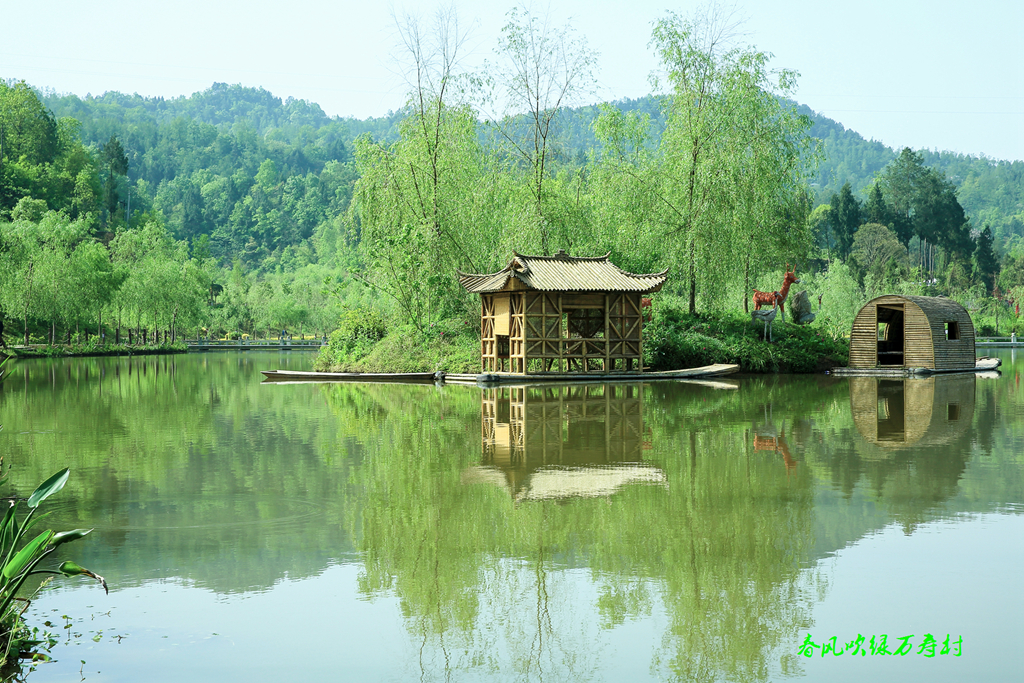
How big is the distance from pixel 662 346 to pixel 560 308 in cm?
509

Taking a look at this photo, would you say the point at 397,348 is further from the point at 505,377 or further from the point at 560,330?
the point at 560,330

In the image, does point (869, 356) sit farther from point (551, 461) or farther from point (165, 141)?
point (165, 141)

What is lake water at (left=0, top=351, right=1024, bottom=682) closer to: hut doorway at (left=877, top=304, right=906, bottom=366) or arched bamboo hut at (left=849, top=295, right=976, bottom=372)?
arched bamboo hut at (left=849, top=295, right=976, bottom=372)

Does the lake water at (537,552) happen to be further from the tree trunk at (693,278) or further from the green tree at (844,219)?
the green tree at (844,219)

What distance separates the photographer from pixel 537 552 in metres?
6.30

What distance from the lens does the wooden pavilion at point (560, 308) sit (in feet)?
82.3

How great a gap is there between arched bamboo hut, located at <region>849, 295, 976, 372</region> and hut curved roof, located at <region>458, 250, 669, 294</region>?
858 centimetres

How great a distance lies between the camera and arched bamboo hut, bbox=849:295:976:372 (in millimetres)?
Result: 28688

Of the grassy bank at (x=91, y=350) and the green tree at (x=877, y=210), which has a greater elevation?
the green tree at (x=877, y=210)

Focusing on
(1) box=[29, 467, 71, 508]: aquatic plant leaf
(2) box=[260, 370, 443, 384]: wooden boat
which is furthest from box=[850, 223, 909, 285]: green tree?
(1) box=[29, 467, 71, 508]: aquatic plant leaf

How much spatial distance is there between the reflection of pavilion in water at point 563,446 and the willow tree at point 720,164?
37.3 ft

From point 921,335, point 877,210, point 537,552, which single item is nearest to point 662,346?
point 921,335

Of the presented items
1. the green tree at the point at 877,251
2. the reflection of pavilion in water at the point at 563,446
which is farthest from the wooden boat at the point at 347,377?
the green tree at the point at 877,251

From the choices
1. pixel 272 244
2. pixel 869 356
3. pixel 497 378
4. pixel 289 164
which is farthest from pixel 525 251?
pixel 289 164
